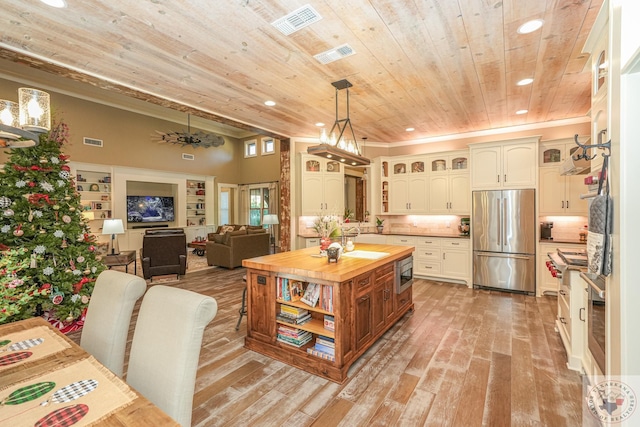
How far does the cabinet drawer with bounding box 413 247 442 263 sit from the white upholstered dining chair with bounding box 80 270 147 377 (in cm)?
516

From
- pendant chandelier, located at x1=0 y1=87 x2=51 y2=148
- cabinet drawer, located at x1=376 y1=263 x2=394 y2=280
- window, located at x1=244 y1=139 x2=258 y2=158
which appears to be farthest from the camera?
window, located at x1=244 y1=139 x2=258 y2=158

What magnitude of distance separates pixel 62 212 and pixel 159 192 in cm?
698

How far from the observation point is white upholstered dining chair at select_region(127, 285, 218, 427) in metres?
1.18

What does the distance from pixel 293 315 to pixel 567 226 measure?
16.5 ft

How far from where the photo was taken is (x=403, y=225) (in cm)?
657

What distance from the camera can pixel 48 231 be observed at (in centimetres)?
339

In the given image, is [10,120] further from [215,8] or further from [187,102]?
[187,102]

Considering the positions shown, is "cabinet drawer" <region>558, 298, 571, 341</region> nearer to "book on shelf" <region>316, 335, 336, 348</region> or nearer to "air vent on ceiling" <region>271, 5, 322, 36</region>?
"book on shelf" <region>316, 335, 336, 348</region>

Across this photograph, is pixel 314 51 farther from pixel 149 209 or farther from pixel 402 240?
pixel 149 209

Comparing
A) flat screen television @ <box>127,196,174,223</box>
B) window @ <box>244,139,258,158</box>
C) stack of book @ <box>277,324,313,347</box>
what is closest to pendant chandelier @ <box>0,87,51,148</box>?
stack of book @ <box>277,324,313,347</box>

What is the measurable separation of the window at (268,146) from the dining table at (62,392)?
378 inches

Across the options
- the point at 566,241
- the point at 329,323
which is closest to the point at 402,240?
the point at 566,241

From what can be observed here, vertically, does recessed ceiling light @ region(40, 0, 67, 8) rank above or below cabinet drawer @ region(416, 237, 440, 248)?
above

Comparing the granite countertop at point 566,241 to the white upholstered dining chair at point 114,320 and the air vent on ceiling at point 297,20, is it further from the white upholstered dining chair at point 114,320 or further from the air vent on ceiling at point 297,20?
the white upholstered dining chair at point 114,320
